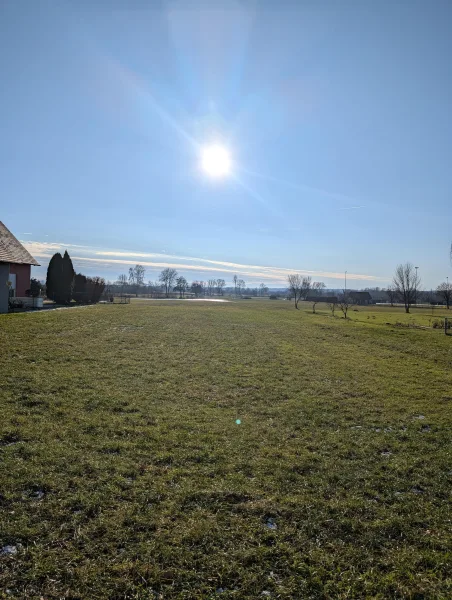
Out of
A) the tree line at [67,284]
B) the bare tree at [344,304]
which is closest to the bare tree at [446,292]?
the bare tree at [344,304]

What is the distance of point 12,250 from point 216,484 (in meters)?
24.0

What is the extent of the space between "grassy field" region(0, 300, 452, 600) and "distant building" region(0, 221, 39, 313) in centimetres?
1236

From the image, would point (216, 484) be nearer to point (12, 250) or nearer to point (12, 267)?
point (12, 250)

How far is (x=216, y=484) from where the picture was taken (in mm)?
4508

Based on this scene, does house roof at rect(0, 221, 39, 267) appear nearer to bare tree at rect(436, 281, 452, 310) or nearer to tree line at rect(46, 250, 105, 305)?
tree line at rect(46, 250, 105, 305)

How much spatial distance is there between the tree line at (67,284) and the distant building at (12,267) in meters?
6.38

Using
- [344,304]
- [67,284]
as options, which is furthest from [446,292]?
[67,284]

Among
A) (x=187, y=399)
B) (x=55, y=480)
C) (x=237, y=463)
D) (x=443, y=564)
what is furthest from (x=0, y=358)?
(x=443, y=564)

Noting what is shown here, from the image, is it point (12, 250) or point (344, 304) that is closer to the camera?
point (12, 250)

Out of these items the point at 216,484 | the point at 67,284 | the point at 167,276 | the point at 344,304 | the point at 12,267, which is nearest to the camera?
the point at 216,484

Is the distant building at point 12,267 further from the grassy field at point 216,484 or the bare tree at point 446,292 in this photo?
the bare tree at point 446,292

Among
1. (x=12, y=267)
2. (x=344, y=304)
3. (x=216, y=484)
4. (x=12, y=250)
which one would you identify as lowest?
(x=216, y=484)

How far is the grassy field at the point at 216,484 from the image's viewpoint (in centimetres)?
306

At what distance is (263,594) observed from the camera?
291cm
